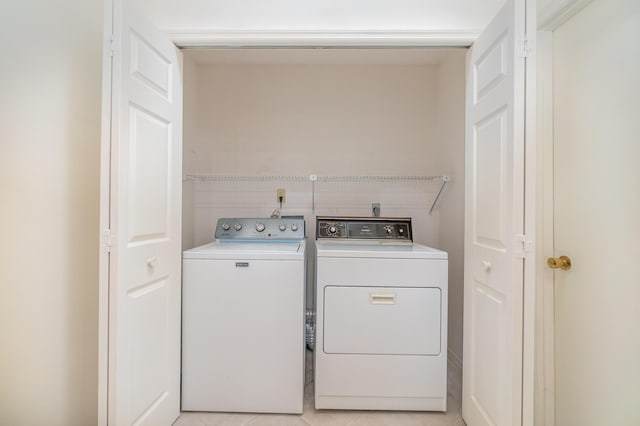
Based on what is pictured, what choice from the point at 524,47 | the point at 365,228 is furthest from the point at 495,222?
the point at 365,228

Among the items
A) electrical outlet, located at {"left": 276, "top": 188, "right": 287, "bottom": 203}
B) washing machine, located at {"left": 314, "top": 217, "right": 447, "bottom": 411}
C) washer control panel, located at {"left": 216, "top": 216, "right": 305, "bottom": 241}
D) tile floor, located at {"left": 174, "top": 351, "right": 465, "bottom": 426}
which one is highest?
electrical outlet, located at {"left": 276, "top": 188, "right": 287, "bottom": 203}

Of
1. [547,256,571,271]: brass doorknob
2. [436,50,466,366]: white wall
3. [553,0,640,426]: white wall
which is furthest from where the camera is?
[436,50,466,366]: white wall

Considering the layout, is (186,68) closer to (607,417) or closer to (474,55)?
(474,55)

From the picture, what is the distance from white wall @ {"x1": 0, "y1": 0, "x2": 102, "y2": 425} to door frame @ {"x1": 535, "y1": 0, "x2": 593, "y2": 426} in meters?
2.12

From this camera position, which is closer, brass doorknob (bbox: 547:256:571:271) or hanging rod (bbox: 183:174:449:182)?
brass doorknob (bbox: 547:256:571:271)

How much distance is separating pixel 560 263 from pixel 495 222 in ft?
1.31

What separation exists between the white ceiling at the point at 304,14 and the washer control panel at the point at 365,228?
1.19 meters

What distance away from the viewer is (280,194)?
2508 millimetres

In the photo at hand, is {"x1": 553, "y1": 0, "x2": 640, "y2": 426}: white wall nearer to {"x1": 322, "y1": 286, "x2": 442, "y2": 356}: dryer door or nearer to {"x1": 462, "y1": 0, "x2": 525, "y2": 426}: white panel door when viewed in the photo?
{"x1": 462, "y1": 0, "x2": 525, "y2": 426}: white panel door

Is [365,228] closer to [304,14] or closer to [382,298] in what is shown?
[382,298]

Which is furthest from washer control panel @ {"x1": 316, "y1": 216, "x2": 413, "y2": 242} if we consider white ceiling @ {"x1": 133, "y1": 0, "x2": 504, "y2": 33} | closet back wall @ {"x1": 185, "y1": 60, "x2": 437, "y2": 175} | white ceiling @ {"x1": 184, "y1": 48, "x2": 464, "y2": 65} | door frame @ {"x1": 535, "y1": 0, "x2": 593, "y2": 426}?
white ceiling @ {"x1": 184, "y1": 48, "x2": 464, "y2": 65}

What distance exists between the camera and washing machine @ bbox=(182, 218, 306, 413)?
63.3 inches

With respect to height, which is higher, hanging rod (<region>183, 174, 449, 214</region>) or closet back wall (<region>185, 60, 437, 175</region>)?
closet back wall (<region>185, 60, 437, 175</region>)

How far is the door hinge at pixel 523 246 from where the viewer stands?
1129 mm
